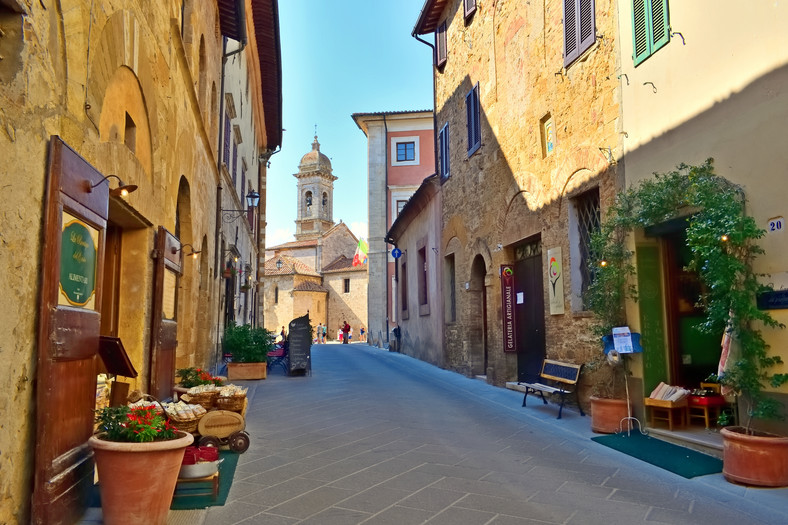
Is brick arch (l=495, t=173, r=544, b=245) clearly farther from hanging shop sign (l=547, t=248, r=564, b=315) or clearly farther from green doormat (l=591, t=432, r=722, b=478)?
green doormat (l=591, t=432, r=722, b=478)

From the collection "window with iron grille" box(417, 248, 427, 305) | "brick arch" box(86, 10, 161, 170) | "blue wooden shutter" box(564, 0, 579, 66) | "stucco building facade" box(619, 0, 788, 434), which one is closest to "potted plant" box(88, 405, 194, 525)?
"brick arch" box(86, 10, 161, 170)

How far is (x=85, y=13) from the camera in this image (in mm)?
3625

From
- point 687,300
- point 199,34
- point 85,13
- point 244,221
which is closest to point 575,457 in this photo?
point 687,300

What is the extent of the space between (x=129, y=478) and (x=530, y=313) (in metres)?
8.11

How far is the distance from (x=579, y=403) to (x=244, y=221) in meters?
11.8

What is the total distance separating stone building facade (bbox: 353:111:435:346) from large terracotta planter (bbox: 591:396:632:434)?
74.4 ft

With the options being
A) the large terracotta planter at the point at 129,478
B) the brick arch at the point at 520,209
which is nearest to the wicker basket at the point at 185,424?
the large terracotta planter at the point at 129,478

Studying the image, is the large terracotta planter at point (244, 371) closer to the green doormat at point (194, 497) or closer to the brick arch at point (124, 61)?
the brick arch at point (124, 61)

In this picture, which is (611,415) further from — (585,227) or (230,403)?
(230,403)

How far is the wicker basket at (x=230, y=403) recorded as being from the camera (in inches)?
239

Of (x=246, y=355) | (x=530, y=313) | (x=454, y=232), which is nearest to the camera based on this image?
(x=530, y=313)

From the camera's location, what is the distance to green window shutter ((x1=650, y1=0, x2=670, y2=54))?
6.32 m

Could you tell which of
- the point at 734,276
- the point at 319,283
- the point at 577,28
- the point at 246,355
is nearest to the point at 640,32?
the point at 577,28

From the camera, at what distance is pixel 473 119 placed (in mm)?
12984
